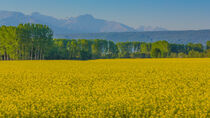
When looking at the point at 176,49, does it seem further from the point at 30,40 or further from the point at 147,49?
the point at 30,40

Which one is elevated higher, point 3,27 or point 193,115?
point 3,27

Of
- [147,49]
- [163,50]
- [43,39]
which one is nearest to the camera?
[43,39]

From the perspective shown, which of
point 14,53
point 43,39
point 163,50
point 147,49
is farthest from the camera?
point 147,49

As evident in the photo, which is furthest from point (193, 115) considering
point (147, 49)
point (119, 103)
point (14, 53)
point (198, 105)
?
point (147, 49)

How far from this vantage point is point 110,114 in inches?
334

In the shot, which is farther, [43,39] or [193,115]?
[43,39]

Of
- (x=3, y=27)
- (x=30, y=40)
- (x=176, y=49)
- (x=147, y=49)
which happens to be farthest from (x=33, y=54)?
(x=176, y=49)

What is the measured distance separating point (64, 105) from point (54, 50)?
80.3 meters

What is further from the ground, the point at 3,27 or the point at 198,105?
the point at 3,27

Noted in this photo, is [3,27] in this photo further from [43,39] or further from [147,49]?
[147,49]

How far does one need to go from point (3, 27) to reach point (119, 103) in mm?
76395

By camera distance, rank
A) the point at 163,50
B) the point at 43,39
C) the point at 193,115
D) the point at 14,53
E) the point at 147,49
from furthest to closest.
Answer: the point at 147,49 → the point at 163,50 → the point at 43,39 → the point at 14,53 → the point at 193,115

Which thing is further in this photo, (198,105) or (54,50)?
(54,50)

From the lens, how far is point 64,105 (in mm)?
9242
